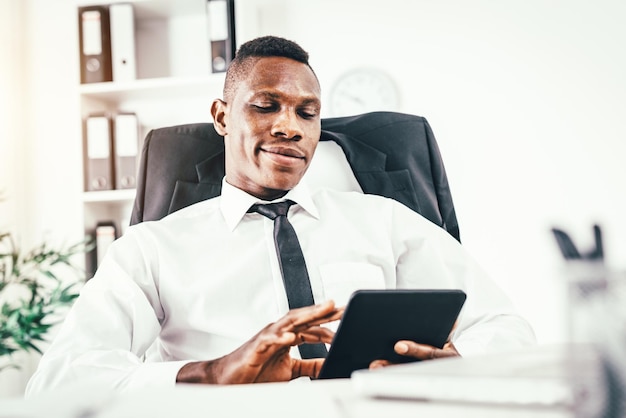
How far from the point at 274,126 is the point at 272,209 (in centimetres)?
18

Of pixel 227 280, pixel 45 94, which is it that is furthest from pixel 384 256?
pixel 45 94

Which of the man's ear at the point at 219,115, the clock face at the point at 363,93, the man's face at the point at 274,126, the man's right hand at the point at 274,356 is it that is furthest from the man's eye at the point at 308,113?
the clock face at the point at 363,93

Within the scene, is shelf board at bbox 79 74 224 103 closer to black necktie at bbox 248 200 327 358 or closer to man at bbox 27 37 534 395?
man at bbox 27 37 534 395

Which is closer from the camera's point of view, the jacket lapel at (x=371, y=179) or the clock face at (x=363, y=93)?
the jacket lapel at (x=371, y=179)

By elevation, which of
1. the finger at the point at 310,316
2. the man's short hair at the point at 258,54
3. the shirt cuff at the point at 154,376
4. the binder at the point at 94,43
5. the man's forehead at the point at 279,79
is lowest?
the shirt cuff at the point at 154,376

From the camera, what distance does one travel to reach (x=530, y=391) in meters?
0.42

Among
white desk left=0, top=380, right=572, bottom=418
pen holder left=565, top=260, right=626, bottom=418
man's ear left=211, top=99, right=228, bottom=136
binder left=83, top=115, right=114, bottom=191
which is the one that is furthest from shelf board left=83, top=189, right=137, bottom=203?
pen holder left=565, top=260, right=626, bottom=418

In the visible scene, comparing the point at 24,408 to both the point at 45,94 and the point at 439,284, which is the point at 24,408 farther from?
the point at 45,94

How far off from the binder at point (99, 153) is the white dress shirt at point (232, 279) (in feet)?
3.81

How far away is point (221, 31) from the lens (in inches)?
93.0

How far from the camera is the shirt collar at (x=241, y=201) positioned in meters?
1.32

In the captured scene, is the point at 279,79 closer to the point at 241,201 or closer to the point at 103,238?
the point at 241,201

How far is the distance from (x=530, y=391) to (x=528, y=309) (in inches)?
82.9

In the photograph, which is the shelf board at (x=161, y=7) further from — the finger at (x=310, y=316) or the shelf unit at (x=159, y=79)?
the finger at (x=310, y=316)
